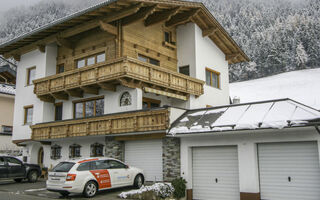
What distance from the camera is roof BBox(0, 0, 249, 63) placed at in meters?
20.3

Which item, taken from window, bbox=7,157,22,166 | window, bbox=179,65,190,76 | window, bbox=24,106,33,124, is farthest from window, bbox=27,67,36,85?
window, bbox=179,65,190,76

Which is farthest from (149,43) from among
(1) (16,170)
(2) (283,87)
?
(2) (283,87)

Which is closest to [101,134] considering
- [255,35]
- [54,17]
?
[255,35]

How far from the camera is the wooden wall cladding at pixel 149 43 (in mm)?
21906

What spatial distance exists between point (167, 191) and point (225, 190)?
2.71 metres

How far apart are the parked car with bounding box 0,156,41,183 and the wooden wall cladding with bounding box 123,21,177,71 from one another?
30.6ft

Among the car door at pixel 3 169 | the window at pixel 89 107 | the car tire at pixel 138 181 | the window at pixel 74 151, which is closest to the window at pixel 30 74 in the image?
the window at pixel 89 107

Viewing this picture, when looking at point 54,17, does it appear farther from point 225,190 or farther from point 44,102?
point 225,190

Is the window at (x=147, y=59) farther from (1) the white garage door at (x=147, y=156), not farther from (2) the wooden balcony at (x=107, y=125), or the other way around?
(1) the white garage door at (x=147, y=156)

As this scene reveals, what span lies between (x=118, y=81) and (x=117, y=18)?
3.83 metres

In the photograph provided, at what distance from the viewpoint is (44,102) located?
2558 cm

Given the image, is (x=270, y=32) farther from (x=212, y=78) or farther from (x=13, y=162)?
(x=13, y=162)

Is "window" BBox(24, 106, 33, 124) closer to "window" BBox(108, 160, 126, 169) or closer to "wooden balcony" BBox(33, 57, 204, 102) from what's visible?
"wooden balcony" BBox(33, 57, 204, 102)

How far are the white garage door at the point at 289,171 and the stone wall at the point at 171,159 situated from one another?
13.4 feet
